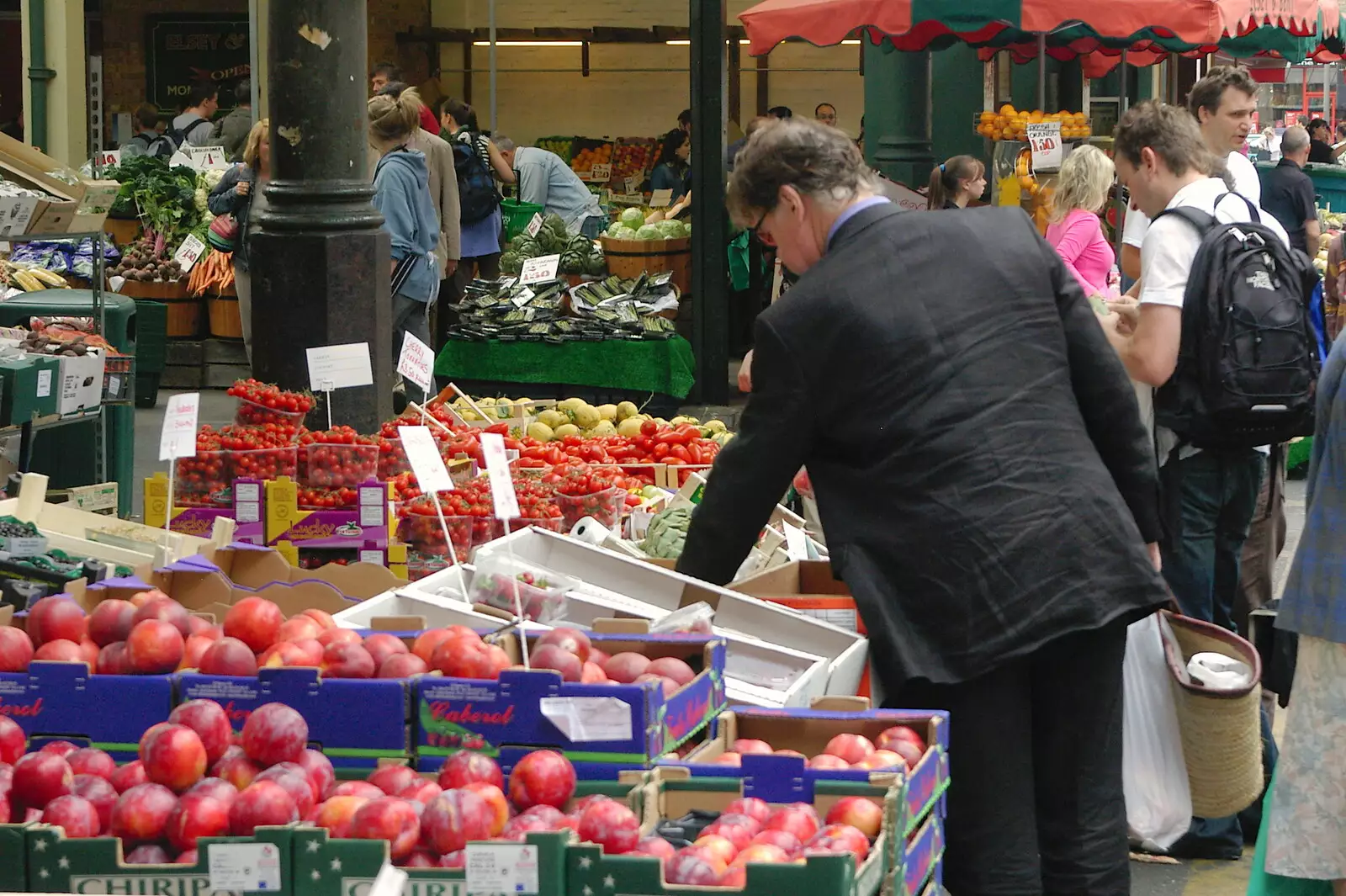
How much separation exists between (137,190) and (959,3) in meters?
6.13

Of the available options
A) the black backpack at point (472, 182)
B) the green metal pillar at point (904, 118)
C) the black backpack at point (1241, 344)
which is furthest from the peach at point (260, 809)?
the green metal pillar at point (904, 118)

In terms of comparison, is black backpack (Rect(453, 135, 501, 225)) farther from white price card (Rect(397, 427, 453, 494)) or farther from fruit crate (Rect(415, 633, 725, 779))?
fruit crate (Rect(415, 633, 725, 779))

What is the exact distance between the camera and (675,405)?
1073 centimetres

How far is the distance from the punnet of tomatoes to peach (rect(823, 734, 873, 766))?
3.25 metres

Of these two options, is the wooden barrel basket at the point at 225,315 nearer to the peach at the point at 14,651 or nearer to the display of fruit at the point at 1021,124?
the display of fruit at the point at 1021,124

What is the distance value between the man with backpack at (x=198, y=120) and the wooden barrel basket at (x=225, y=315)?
3.74 metres

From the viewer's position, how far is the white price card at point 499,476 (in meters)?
3.60

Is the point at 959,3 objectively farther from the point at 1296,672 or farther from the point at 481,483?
the point at 1296,672

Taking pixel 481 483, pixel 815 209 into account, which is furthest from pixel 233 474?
pixel 815 209

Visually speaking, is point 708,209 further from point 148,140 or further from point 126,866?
point 126,866

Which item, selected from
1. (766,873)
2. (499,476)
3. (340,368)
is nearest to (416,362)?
(340,368)

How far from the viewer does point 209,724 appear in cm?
263

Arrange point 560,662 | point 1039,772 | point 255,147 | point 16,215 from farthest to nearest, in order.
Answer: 1. point 255,147
2. point 16,215
3. point 1039,772
4. point 560,662

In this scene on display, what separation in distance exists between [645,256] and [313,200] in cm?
541
